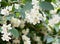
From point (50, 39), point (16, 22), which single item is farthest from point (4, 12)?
point (50, 39)

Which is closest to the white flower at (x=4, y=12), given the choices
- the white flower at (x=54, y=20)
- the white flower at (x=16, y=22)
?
the white flower at (x=16, y=22)

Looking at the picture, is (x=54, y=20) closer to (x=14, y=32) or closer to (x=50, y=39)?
(x=50, y=39)

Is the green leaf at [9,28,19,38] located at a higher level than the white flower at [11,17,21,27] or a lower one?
lower

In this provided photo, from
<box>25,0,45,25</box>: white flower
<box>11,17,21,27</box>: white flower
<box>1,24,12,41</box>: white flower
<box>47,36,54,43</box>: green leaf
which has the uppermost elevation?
<box>25,0,45,25</box>: white flower

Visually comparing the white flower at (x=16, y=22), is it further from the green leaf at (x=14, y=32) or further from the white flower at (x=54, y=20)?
the white flower at (x=54, y=20)

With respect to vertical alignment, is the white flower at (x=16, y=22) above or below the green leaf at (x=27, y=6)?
below

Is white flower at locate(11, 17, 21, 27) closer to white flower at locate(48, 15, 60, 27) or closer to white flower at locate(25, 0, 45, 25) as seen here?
white flower at locate(25, 0, 45, 25)

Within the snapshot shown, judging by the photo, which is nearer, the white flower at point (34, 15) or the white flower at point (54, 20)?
the white flower at point (34, 15)

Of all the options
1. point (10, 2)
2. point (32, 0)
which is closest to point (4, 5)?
point (10, 2)

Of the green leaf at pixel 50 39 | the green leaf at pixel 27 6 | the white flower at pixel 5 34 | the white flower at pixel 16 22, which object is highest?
the green leaf at pixel 27 6

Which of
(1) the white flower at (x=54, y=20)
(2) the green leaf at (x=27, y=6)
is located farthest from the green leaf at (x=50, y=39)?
(2) the green leaf at (x=27, y=6)

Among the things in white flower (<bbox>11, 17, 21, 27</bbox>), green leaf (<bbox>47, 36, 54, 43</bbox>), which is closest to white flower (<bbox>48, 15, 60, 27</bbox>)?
green leaf (<bbox>47, 36, 54, 43</bbox>)

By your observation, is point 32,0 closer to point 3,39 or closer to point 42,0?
point 42,0

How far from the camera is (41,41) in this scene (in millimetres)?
1162
